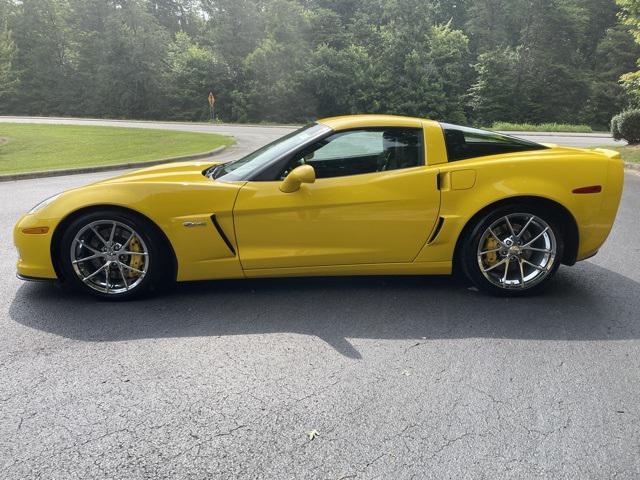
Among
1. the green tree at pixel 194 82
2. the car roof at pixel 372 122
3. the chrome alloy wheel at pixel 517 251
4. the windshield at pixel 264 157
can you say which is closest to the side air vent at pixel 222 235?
the windshield at pixel 264 157

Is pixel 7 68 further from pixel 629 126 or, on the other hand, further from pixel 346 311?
pixel 346 311

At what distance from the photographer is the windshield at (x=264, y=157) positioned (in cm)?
385

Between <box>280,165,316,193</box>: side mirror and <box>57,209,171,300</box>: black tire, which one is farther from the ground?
<box>280,165,316,193</box>: side mirror

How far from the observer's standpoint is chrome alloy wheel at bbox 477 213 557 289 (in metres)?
3.85

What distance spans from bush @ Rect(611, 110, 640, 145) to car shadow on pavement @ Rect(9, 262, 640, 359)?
47.3 feet

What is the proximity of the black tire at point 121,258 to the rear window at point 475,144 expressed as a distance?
229 centimetres

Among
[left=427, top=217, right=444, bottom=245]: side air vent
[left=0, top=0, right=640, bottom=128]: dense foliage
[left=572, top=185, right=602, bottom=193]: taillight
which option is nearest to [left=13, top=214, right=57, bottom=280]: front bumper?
[left=427, top=217, right=444, bottom=245]: side air vent

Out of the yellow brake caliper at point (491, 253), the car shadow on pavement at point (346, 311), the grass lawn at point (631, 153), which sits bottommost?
the car shadow on pavement at point (346, 311)

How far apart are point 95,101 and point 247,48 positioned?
13973mm

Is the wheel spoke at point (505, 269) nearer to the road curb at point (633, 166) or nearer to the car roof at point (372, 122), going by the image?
the car roof at point (372, 122)

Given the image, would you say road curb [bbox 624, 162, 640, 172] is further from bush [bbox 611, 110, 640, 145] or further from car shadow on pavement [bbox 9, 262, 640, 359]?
car shadow on pavement [bbox 9, 262, 640, 359]

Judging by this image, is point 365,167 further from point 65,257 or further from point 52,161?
point 52,161

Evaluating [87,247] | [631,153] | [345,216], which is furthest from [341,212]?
[631,153]

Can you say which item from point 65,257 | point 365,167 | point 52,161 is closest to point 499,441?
point 365,167
